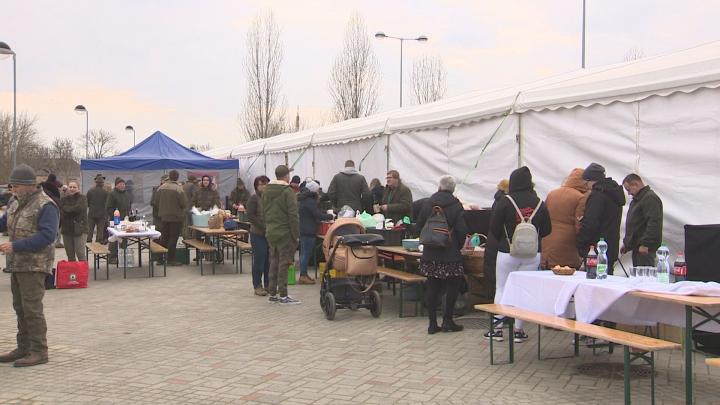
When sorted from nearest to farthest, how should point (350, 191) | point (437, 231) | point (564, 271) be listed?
point (564, 271) → point (437, 231) → point (350, 191)

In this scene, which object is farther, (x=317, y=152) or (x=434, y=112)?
(x=317, y=152)

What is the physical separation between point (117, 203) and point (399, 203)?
6725mm

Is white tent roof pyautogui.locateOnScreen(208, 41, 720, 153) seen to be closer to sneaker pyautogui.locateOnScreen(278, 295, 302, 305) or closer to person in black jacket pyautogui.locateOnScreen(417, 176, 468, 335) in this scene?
person in black jacket pyautogui.locateOnScreen(417, 176, 468, 335)

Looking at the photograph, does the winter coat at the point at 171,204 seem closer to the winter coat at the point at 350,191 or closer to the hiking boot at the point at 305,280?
the winter coat at the point at 350,191

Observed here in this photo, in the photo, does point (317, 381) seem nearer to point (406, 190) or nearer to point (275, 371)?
point (275, 371)

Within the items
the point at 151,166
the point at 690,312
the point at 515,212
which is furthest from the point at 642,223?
the point at 151,166

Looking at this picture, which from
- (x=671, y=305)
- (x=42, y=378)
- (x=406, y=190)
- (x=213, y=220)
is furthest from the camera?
(x=213, y=220)

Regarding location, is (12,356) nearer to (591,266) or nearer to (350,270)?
(350,270)

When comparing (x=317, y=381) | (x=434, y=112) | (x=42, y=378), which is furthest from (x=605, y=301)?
(x=434, y=112)

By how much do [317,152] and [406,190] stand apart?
6.42m

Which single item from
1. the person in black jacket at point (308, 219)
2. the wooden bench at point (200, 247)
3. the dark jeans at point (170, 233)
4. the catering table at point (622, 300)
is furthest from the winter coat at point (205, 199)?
the catering table at point (622, 300)

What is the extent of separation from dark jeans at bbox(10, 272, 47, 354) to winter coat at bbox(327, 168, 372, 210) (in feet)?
23.7

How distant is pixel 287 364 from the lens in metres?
6.30

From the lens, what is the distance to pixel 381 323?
→ 8273 millimetres
